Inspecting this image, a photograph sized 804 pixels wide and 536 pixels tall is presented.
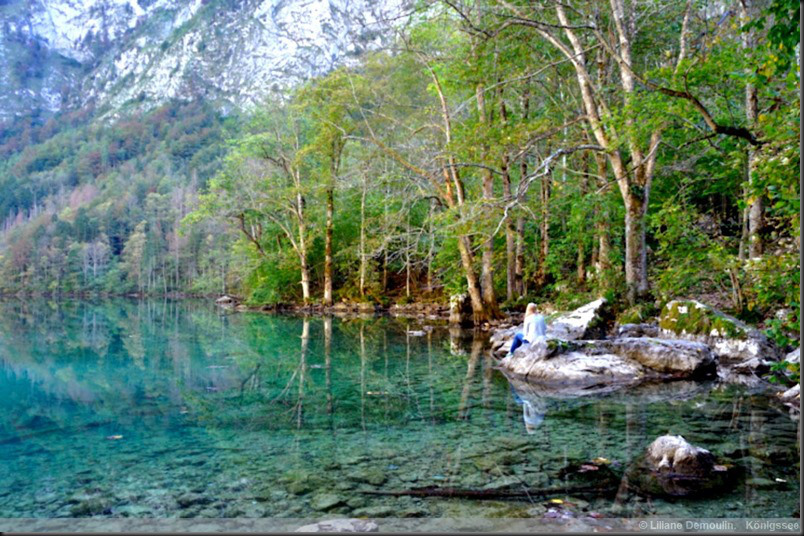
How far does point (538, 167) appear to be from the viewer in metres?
11.4

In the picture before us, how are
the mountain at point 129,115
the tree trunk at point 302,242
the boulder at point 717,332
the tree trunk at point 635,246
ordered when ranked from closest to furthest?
the boulder at point 717,332
the tree trunk at point 635,246
the tree trunk at point 302,242
the mountain at point 129,115

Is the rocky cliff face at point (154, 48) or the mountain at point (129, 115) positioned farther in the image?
the rocky cliff face at point (154, 48)

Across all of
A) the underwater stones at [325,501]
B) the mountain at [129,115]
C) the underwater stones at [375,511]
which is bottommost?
the underwater stones at [325,501]

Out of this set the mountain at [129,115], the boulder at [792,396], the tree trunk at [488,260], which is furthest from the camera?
the mountain at [129,115]

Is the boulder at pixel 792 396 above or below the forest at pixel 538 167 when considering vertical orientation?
below

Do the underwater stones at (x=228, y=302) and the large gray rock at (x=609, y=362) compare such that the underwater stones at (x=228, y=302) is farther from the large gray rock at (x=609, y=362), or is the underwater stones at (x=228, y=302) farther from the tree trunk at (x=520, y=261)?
the large gray rock at (x=609, y=362)

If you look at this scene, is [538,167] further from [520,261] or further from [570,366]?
[520,261]

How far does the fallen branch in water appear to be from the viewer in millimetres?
4363

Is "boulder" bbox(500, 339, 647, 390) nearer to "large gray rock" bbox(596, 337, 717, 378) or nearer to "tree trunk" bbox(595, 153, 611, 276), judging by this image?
"large gray rock" bbox(596, 337, 717, 378)

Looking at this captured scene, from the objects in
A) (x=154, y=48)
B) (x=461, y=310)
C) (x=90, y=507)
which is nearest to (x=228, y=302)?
(x=461, y=310)

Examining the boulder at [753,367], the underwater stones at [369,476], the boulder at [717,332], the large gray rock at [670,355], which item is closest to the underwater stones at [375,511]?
the underwater stones at [369,476]

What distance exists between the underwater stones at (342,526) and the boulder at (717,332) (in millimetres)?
9813

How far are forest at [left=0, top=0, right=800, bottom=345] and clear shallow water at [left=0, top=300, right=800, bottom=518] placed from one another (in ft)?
5.59

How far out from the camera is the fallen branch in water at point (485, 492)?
436cm
